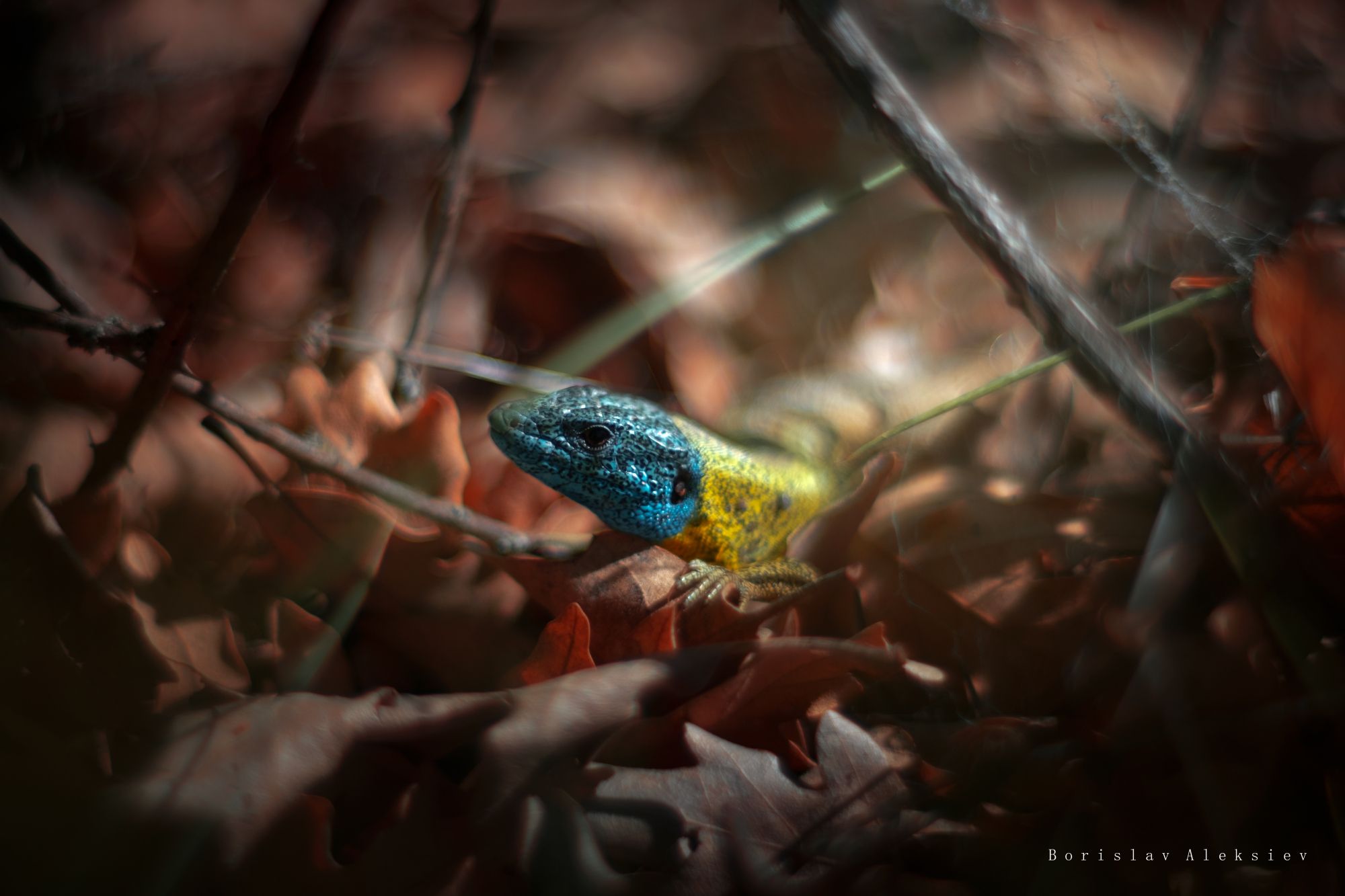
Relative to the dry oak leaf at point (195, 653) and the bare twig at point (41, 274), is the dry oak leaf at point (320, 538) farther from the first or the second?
the bare twig at point (41, 274)

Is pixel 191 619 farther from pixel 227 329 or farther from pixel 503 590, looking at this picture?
pixel 227 329

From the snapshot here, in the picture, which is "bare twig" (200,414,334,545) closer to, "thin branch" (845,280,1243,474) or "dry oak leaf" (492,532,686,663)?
"dry oak leaf" (492,532,686,663)

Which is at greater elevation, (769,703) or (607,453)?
(607,453)

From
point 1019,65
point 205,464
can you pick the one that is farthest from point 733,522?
point 1019,65

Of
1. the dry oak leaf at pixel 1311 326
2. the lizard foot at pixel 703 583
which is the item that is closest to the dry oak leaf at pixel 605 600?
the lizard foot at pixel 703 583

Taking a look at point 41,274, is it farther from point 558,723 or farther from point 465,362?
point 558,723

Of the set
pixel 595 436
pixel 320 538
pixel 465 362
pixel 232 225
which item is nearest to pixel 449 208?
pixel 465 362
